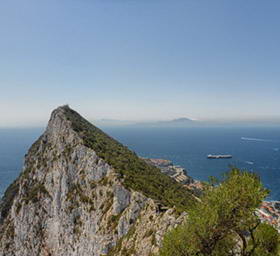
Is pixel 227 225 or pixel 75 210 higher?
pixel 227 225

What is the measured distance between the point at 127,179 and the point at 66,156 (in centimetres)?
2096

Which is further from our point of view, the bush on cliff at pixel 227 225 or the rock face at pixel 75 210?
the rock face at pixel 75 210

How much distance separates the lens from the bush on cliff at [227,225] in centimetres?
1336

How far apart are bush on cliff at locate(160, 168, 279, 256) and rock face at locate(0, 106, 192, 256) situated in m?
5.64

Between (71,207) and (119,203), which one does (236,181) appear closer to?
(119,203)

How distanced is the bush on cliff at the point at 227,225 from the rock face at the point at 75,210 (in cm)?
564

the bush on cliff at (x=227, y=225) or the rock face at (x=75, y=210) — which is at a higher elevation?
the bush on cliff at (x=227, y=225)

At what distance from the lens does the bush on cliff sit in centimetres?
1336

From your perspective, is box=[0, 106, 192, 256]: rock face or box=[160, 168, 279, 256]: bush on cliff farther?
box=[0, 106, 192, 256]: rock face

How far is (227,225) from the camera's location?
45.4 feet

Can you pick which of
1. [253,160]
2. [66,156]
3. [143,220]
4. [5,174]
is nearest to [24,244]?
[66,156]

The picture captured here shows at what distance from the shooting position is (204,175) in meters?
143

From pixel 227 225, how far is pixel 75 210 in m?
32.9

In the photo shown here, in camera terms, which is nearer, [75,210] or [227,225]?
[227,225]
